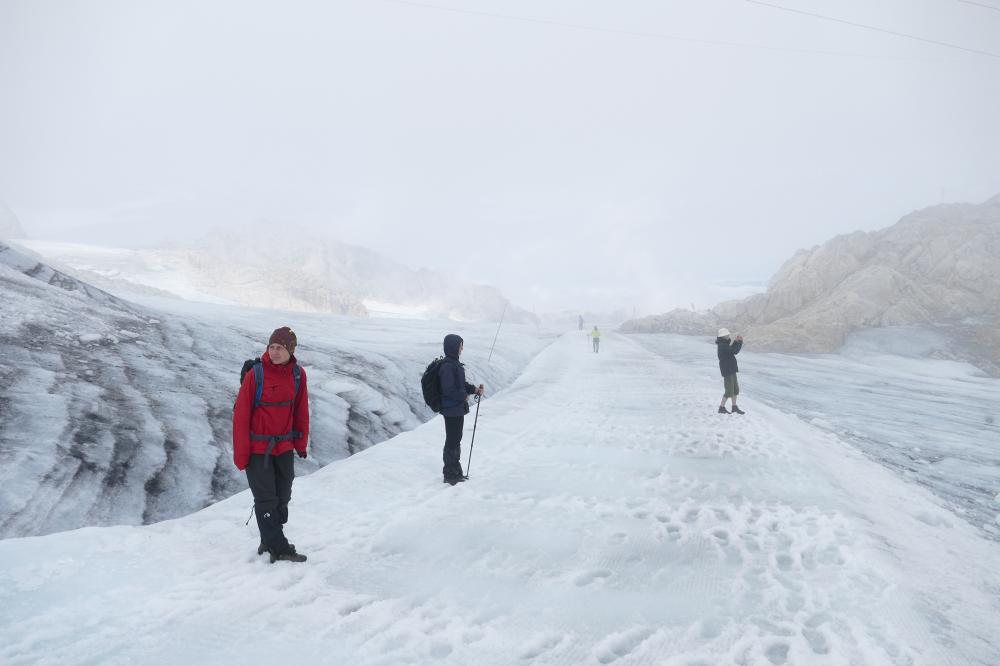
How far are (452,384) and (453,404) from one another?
31 centimetres

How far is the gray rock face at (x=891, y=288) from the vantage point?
141ft

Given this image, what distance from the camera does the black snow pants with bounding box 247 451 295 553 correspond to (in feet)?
15.4

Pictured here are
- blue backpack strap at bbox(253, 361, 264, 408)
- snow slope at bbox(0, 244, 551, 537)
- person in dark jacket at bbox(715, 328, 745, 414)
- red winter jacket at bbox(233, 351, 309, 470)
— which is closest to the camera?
red winter jacket at bbox(233, 351, 309, 470)

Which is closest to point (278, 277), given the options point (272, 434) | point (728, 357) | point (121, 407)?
point (121, 407)

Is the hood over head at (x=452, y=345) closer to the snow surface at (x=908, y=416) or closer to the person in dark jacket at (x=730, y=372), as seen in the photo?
the snow surface at (x=908, y=416)

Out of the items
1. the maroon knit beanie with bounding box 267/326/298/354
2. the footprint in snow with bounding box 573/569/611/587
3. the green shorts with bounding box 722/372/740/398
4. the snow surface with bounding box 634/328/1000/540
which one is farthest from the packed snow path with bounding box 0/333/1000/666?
the green shorts with bounding box 722/372/740/398

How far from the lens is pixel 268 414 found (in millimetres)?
4695

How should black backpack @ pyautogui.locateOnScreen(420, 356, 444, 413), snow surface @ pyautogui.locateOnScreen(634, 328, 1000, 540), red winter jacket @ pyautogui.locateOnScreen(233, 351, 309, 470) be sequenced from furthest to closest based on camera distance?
snow surface @ pyautogui.locateOnScreen(634, 328, 1000, 540) → black backpack @ pyautogui.locateOnScreen(420, 356, 444, 413) → red winter jacket @ pyautogui.locateOnScreen(233, 351, 309, 470)

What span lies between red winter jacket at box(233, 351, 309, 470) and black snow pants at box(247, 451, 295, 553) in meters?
0.11

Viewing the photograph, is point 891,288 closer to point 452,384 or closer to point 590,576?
point 452,384

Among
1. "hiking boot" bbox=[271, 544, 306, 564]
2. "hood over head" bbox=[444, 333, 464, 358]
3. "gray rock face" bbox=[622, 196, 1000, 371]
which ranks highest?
"gray rock face" bbox=[622, 196, 1000, 371]

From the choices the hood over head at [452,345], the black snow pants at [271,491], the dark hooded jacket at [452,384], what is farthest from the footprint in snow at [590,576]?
the hood over head at [452,345]

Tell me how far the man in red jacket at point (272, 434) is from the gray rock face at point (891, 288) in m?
42.8

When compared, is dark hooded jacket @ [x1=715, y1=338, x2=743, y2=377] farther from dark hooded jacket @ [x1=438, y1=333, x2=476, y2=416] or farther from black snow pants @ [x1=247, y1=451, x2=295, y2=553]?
black snow pants @ [x1=247, y1=451, x2=295, y2=553]
